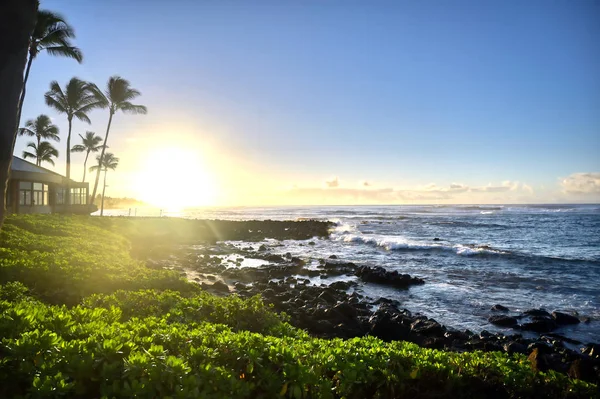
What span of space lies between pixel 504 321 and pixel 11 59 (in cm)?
1499

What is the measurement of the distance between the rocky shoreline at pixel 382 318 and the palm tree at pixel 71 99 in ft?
83.8

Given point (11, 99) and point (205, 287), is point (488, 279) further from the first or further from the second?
point (11, 99)

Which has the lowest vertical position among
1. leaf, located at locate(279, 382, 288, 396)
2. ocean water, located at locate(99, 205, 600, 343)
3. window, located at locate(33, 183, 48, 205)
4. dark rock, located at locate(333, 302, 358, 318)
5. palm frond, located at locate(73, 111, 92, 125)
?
ocean water, located at locate(99, 205, 600, 343)

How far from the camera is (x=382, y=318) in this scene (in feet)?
34.8

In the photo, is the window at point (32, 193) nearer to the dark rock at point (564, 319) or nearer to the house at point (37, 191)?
the house at point (37, 191)

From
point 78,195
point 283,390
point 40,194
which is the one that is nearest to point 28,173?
point 40,194

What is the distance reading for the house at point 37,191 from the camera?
26.0 meters

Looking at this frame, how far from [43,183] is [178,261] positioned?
18343 mm

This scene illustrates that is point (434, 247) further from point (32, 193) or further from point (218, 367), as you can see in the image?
point (32, 193)

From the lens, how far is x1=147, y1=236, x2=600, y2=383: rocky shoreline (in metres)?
9.31

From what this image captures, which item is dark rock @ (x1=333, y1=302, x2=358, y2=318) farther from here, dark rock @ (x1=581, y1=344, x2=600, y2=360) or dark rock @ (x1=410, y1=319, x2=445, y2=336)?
dark rock @ (x1=581, y1=344, x2=600, y2=360)

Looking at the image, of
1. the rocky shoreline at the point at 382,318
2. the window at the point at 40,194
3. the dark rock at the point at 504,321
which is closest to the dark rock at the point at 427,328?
the rocky shoreline at the point at 382,318

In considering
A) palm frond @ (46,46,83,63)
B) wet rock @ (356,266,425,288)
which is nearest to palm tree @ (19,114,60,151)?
palm frond @ (46,46,83,63)

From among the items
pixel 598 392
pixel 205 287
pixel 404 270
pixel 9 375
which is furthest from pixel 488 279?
pixel 9 375
